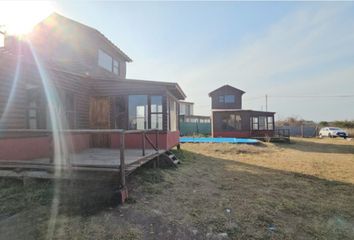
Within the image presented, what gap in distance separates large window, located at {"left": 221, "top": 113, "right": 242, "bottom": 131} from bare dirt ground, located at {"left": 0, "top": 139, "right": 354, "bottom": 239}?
17.8 m

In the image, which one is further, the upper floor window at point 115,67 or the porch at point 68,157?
the upper floor window at point 115,67

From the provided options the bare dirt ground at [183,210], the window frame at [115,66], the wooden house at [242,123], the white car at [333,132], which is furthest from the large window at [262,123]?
the bare dirt ground at [183,210]

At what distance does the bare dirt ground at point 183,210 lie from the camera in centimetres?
368

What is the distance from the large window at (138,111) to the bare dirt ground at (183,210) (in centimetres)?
386

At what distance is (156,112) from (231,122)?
1605cm

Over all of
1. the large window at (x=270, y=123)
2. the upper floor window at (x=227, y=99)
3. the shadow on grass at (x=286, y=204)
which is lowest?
the shadow on grass at (x=286, y=204)

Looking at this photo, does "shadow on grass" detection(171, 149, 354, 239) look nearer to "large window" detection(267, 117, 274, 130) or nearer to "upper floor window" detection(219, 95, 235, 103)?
"large window" detection(267, 117, 274, 130)

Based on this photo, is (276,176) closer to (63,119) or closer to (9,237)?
(9,237)

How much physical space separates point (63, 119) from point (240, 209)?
7.25 m

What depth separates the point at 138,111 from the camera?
34.7 feet

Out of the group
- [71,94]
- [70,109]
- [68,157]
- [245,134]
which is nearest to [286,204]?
[68,157]

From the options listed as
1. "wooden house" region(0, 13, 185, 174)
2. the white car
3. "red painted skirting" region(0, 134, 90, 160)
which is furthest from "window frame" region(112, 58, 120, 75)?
the white car

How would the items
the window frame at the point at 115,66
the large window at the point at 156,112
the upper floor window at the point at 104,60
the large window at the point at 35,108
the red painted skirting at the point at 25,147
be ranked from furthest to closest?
the window frame at the point at 115,66 → the upper floor window at the point at 104,60 → the large window at the point at 156,112 → the large window at the point at 35,108 → the red painted skirting at the point at 25,147

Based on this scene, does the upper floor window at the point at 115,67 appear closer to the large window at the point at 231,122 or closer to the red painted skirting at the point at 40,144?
the red painted skirting at the point at 40,144
